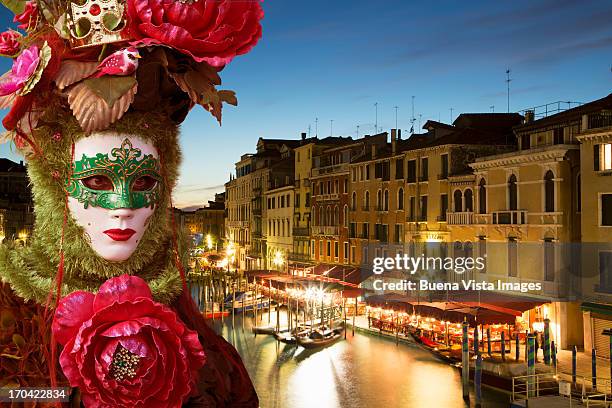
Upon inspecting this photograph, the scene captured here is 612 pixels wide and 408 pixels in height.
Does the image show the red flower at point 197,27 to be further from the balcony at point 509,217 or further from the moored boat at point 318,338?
the moored boat at point 318,338

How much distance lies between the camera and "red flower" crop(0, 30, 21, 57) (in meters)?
2.01

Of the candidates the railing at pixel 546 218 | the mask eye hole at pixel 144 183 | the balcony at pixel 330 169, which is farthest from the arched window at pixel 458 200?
the mask eye hole at pixel 144 183

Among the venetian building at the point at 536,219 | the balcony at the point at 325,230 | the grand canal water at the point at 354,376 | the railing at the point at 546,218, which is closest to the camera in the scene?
the grand canal water at the point at 354,376

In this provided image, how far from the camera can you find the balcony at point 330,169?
105 ft

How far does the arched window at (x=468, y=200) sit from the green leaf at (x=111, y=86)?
21.3 m

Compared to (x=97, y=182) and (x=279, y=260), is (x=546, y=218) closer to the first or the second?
(x=97, y=182)

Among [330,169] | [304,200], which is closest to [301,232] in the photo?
[304,200]

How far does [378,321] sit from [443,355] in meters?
5.32

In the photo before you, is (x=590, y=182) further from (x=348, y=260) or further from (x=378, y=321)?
(x=348, y=260)

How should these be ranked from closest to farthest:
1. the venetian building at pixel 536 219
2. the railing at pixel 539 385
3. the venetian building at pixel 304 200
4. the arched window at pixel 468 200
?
the railing at pixel 539 385, the venetian building at pixel 536 219, the arched window at pixel 468 200, the venetian building at pixel 304 200

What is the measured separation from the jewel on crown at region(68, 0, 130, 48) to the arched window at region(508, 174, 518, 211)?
63.8 ft

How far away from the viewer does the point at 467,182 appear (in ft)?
74.1

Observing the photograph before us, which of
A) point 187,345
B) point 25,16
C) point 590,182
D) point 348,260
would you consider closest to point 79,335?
point 187,345

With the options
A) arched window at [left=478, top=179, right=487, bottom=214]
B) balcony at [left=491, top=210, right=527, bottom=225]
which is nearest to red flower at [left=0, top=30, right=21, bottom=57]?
balcony at [left=491, top=210, right=527, bottom=225]
